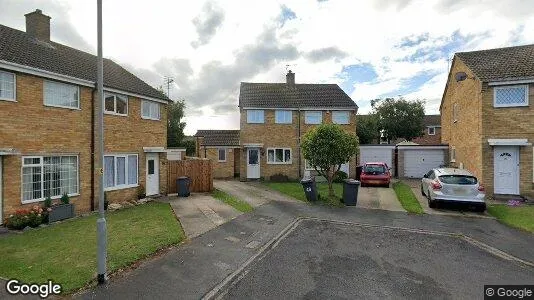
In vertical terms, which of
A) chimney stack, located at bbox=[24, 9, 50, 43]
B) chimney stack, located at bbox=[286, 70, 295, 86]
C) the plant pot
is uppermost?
chimney stack, located at bbox=[286, 70, 295, 86]

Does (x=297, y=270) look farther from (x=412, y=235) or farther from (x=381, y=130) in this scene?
(x=381, y=130)

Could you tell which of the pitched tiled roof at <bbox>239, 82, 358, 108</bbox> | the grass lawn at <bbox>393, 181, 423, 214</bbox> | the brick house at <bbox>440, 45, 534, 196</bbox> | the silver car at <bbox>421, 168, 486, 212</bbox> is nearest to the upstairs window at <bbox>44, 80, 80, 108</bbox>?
the pitched tiled roof at <bbox>239, 82, 358, 108</bbox>

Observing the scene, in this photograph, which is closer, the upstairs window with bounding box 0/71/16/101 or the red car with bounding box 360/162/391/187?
the upstairs window with bounding box 0/71/16/101

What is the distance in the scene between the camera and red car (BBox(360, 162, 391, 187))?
1886 centimetres

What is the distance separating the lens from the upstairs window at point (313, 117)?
24.2 meters

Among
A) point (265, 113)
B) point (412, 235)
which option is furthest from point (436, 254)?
point (265, 113)

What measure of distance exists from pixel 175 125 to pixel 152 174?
78.2 ft

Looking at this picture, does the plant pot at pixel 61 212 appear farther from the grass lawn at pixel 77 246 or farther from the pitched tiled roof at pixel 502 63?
the pitched tiled roof at pixel 502 63

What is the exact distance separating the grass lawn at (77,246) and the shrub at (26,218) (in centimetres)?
49

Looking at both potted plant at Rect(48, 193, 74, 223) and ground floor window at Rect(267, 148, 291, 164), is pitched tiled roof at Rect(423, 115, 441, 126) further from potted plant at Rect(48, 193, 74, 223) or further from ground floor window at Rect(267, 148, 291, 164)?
potted plant at Rect(48, 193, 74, 223)

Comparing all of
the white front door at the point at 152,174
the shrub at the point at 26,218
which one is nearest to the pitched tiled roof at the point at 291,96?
Answer: the white front door at the point at 152,174

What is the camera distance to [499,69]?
15.2 m

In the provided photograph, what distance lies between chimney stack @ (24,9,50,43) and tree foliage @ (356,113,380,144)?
1304 inches

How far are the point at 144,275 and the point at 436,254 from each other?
7117 mm
